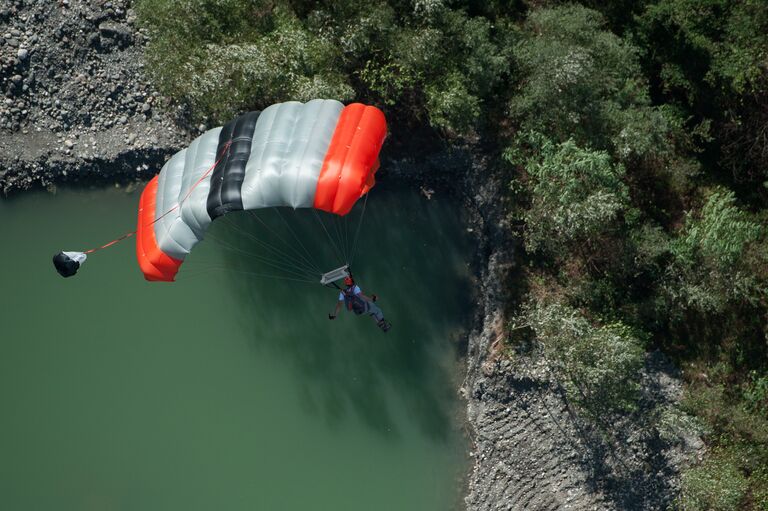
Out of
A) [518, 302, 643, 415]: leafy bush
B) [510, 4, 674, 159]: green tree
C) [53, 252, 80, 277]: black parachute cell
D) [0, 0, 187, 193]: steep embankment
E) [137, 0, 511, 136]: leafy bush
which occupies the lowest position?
[518, 302, 643, 415]: leafy bush

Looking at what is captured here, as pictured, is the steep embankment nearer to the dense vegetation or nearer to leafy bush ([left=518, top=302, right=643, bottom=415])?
the dense vegetation

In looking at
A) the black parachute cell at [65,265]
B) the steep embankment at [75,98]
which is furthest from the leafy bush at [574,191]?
the black parachute cell at [65,265]

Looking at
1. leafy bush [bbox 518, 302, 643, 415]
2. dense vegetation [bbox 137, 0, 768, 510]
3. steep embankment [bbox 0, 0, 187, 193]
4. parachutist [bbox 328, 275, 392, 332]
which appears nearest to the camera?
dense vegetation [bbox 137, 0, 768, 510]

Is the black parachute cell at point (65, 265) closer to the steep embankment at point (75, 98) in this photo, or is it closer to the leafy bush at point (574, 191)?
the steep embankment at point (75, 98)

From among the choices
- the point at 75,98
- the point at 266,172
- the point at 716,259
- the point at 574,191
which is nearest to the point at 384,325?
the point at 266,172

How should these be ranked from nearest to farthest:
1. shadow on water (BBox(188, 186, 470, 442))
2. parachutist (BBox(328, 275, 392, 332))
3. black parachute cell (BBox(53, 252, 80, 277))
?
black parachute cell (BBox(53, 252, 80, 277)), parachutist (BBox(328, 275, 392, 332)), shadow on water (BBox(188, 186, 470, 442))

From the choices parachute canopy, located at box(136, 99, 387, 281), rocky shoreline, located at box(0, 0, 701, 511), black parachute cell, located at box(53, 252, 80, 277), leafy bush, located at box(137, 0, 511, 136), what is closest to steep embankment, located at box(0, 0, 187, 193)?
rocky shoreline, located at box(0, 0, 701, 511)

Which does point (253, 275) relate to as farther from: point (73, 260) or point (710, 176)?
point (710, 176)
